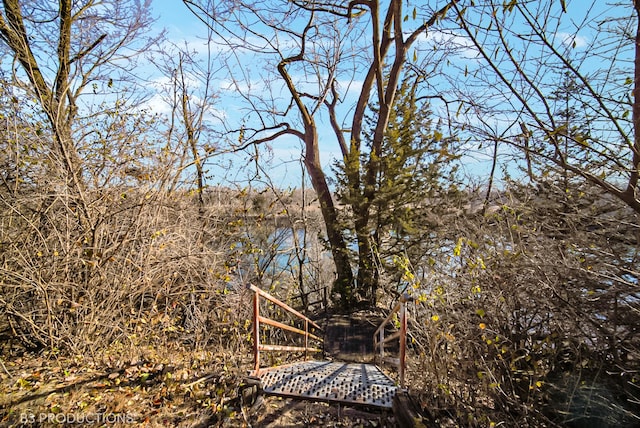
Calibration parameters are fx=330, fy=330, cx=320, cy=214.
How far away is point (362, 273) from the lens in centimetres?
1158

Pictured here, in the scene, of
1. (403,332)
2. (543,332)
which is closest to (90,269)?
(403,332)

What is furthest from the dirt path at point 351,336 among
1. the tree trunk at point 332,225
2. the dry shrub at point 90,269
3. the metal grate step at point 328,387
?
the metal grate step at point 328,387

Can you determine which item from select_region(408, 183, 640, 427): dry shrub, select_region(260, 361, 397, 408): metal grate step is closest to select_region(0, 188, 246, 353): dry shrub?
A: select_region(260, 361, 397, 408): metal grate step

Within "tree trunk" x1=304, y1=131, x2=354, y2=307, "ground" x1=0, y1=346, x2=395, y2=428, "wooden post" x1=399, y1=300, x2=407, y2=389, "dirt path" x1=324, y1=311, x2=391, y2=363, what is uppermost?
"tree trunk" x1=304, y1=131, x2=354, y2=307

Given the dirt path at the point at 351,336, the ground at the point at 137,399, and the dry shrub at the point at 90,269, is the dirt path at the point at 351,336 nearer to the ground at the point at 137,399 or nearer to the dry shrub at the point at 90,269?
the dry shrub at the point at 90,269

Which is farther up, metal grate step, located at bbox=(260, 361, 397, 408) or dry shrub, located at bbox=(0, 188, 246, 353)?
dry shrub, located at bbox=(0, 188, 246, 353)

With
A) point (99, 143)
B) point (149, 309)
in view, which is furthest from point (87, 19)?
point (149, 309)

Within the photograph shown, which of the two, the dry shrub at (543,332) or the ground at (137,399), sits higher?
the dry shrub at (543,332)

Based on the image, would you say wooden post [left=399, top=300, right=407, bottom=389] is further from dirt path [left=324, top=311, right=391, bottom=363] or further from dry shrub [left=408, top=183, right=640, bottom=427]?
dirt path [left=324, top=311, right=391, bottom=363]

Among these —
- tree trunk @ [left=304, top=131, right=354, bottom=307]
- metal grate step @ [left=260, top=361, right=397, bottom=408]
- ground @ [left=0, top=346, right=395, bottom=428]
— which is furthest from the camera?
tree trunk @ [left=304, top=131, right=354, bottom=307]

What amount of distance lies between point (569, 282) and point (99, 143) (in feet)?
18.7

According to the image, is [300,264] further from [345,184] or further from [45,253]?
[45,253]

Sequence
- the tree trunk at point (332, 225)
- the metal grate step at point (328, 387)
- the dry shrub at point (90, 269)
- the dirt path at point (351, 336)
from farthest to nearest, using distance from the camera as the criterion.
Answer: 1. the tree trunk at point (332, 225)
2. the dirt path at point (351, 336)
3. the dry shrub at point (90, 269)
4. the metal grate step at point (328, 387)

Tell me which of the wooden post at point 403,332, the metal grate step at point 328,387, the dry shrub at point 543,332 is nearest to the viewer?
the dry shrub at point 543,332
